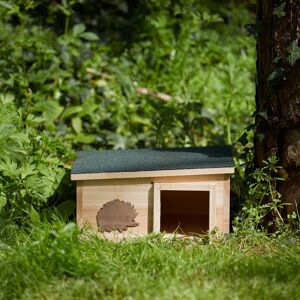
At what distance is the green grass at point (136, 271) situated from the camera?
10.1ft

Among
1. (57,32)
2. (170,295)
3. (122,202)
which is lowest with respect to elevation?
(170,295)

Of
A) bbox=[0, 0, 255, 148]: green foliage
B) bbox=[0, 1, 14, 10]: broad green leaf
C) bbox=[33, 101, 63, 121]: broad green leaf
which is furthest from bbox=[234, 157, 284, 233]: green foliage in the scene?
bbox=[0, 1, 14, 10]: broad green leaf

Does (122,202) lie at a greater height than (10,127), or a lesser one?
lesser

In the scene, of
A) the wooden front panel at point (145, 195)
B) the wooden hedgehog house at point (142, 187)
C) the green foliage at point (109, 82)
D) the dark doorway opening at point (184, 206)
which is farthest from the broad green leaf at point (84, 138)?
the wooden front panel at point (145, 195)

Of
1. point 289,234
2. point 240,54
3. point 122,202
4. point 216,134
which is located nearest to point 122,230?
point 122,202

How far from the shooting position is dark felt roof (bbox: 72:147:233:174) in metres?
4.02

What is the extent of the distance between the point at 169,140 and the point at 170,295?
321 cm

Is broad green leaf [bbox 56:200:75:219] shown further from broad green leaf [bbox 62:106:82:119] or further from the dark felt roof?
broad green leaf [bbox 62:106:82:119]

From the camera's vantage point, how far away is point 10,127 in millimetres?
4340

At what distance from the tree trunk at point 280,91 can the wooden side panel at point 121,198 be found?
27.4 inches

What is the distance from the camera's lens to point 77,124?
629cm

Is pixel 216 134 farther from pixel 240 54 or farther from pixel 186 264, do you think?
pixel 186 264

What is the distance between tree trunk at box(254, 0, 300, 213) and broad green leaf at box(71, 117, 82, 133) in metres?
2.48

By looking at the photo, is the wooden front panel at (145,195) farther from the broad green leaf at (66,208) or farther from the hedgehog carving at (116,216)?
the broad green leaf at (66,208)
